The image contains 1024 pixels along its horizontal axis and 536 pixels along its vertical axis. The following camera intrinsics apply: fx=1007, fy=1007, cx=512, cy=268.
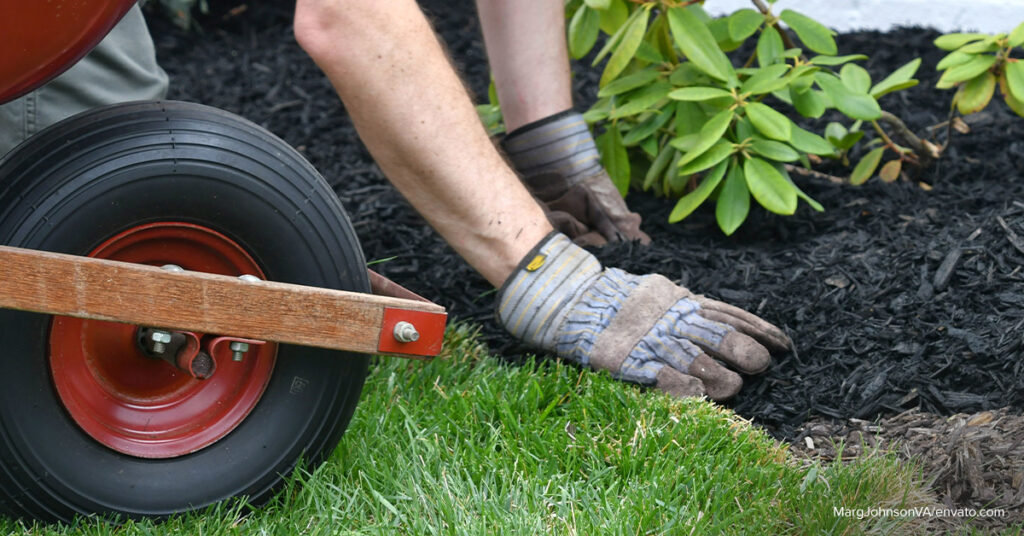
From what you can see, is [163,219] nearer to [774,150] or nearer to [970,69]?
[774,150]

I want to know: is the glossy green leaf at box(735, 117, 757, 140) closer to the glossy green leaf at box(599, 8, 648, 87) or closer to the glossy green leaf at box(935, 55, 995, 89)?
the glossy green leaf at box(599, 8, 648, 87)

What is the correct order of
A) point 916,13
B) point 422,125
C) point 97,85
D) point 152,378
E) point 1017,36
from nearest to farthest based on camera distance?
point 152,378, point 422,125, point 97,85, point 1017,36, point 916,13

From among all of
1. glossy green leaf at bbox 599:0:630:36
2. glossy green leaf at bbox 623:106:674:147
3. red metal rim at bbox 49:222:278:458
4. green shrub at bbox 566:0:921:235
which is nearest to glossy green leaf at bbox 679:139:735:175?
green shrub at bbox 566:0:921:235

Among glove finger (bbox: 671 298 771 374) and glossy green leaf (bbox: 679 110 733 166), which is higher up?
glossy green leaf (bbox: 679 110 733 166)

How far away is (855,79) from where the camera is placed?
Answer: 104 inches

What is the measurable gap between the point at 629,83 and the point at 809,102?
462 mm

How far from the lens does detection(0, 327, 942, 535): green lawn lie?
5.41ft

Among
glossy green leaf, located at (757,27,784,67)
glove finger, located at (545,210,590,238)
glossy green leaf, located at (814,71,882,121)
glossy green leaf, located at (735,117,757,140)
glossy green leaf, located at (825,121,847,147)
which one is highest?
glossy green leaf, located at (757,27,784,67)

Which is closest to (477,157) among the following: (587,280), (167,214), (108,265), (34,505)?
(587,280)

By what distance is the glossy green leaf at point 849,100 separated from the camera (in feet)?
8.15

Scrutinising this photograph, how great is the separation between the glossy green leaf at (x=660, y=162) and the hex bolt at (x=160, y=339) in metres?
1.57

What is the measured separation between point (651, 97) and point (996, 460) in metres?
1.24

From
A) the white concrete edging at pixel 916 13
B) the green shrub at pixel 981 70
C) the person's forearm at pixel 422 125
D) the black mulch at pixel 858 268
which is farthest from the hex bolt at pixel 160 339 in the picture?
the white concrete edging at pixel 916 13

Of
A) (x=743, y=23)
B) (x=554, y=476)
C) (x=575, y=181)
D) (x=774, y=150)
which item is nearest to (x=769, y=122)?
(x=774, y=150)
